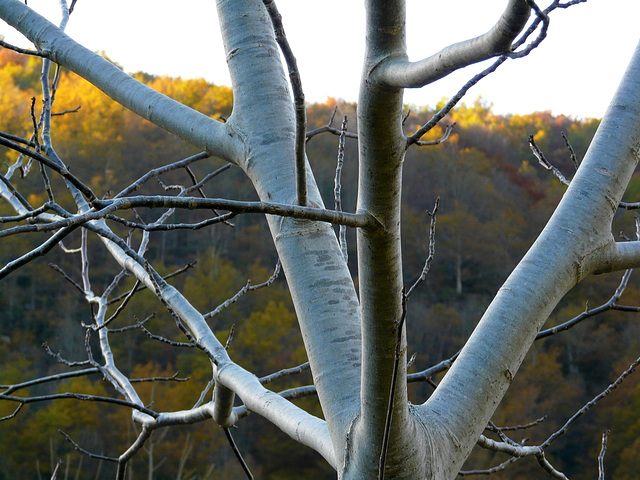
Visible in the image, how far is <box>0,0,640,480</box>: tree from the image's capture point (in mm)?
742

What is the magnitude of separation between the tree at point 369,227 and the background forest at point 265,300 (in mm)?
18226

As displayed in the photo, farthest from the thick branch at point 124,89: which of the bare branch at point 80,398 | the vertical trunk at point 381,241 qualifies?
the bare branch at point 80,398

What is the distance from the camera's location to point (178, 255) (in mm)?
27578

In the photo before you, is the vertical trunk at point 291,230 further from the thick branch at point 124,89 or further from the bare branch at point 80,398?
the bare branch at point 80,398

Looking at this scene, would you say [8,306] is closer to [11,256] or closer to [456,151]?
[11,256]

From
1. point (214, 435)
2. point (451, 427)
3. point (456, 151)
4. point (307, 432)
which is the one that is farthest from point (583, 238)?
point (456, 151)

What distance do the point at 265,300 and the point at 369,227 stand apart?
84.5 ft

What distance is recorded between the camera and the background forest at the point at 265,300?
71.4ft

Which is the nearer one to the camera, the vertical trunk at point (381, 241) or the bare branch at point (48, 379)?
the vertical trunk at point (381, 241)

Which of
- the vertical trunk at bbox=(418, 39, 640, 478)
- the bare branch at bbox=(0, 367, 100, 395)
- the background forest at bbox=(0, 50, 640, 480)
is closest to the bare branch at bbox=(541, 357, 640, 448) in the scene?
the vertical trunk at bbox=(418, 39, 640, 478)

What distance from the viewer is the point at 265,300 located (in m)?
26.3

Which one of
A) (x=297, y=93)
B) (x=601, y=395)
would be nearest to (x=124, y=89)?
(x=297, y=93)

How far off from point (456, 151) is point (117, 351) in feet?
59.6

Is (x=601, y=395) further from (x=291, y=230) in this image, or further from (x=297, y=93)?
(x=297, y=93)
